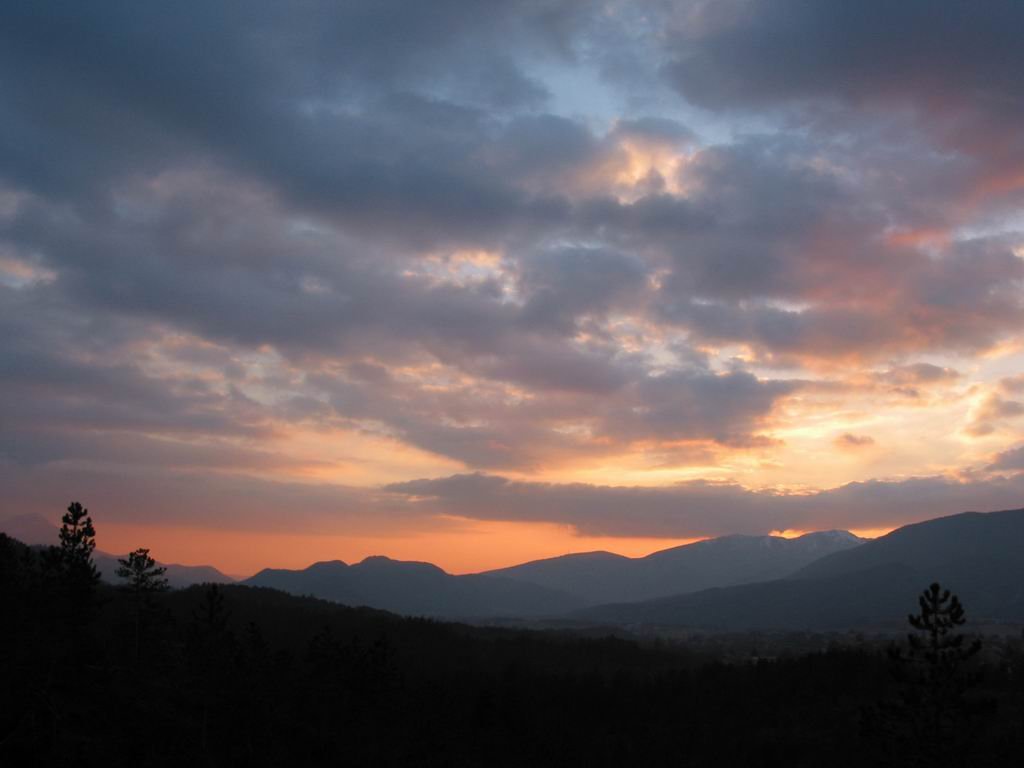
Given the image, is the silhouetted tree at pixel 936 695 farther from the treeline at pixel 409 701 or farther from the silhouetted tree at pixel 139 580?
the silhouetted tree at pixel 139 580

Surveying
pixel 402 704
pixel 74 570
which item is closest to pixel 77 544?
pixel 74 570

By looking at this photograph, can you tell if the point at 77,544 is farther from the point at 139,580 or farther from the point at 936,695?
the point at 936,695

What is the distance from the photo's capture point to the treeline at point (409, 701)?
4119 cm

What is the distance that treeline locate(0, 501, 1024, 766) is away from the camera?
41.2 meters

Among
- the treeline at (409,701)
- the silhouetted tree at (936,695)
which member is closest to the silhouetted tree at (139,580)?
the treeline at (409,701)

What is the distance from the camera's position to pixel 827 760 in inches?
3150

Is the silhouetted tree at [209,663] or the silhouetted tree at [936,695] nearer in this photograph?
the silhouetted tree at [936,695]

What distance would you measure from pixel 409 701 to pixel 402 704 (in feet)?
10.9

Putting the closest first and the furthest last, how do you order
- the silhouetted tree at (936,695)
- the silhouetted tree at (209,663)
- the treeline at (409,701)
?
the silhouetted tree at (936,695)
the treeline at (409,701)
the silhouetted tree at (209,663)

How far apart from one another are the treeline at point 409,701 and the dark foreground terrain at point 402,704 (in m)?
0.20

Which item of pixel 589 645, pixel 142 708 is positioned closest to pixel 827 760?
pixel 142 708

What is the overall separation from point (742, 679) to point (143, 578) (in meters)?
84.6

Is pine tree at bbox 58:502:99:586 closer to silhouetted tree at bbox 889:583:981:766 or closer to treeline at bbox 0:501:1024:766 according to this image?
treeline at bbox 0:501:1024:766

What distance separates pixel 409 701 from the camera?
299ft
